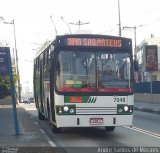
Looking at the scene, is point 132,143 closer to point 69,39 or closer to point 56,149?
point 56,149

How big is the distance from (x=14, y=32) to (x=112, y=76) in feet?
197

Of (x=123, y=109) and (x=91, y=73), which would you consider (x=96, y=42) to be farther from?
(x=123, y=109)

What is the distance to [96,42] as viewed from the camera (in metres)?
15.6

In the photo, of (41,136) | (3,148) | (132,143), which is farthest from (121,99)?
(3,148)

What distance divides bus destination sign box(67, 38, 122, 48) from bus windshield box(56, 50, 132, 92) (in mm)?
278

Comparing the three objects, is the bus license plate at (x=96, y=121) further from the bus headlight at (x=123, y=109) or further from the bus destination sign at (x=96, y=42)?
the bus destination sign at (x=96, y=42)

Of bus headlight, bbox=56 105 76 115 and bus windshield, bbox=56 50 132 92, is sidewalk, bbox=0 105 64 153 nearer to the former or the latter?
bus headlight, bbox=56 105 76 115

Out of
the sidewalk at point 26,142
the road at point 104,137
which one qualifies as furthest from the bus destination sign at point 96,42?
the sidewalk at point 26,142

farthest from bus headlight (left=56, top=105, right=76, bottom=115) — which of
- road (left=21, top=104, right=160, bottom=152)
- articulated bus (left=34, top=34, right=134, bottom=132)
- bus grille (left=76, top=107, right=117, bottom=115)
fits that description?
road (left=21, top=104, right=160, bottom=152)

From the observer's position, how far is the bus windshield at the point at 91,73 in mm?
15039

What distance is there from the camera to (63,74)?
15078 mm

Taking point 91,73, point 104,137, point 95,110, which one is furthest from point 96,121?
point 91,73

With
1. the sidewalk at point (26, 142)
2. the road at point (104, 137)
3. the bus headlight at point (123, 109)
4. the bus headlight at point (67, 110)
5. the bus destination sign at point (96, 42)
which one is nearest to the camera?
the sidewalk at point (26, 142)

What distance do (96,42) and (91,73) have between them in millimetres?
1111
